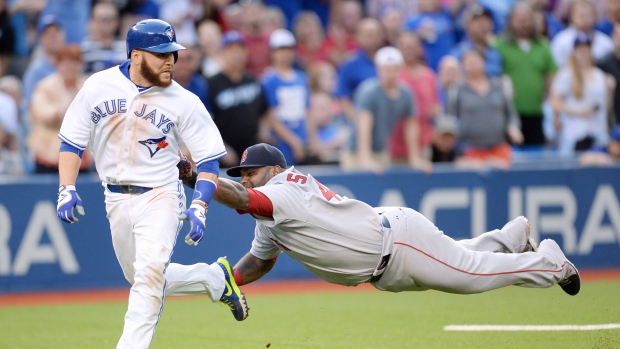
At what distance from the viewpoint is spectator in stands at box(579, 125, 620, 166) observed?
12.0 metres

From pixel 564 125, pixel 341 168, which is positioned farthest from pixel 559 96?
pixel 341 168

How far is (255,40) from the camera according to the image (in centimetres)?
1355

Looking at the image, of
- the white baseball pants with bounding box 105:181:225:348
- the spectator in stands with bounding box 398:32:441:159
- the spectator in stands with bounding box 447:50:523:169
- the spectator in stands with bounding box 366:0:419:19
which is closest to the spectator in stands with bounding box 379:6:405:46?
the spectator in stands with bounding box 366:0:419:19

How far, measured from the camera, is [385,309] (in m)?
9.13

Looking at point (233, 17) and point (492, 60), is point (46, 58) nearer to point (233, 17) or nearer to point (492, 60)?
point (233, 17)

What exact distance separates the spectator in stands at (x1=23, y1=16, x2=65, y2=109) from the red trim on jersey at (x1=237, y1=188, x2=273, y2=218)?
254 inches

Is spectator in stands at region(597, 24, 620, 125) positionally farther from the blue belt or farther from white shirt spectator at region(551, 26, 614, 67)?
the blue belt

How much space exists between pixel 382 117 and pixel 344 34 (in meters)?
3.78

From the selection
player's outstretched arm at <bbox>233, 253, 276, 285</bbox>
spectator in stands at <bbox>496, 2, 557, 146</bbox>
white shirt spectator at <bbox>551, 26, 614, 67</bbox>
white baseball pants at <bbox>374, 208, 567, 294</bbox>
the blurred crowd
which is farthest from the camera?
white shirt spectator at <bbox>551, 26, 614, 67</bbox>

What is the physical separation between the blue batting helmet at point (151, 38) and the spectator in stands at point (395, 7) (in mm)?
9381

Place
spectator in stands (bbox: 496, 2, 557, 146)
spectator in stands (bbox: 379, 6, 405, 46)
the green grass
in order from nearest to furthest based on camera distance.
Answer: the green grass
spectator in stands (bbox: 496, 2, 557, 146)
spectator in stands (bbox: 379, 6, 405, 46)

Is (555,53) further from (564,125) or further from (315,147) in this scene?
(315,147)

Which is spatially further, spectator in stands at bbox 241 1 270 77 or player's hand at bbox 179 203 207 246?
spectator in stands at bbox 241 1 270 77

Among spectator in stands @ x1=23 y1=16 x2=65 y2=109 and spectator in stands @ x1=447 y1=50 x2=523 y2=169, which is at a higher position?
spectator in stands @ x1=23 y1=16 x2=65 y2=109
